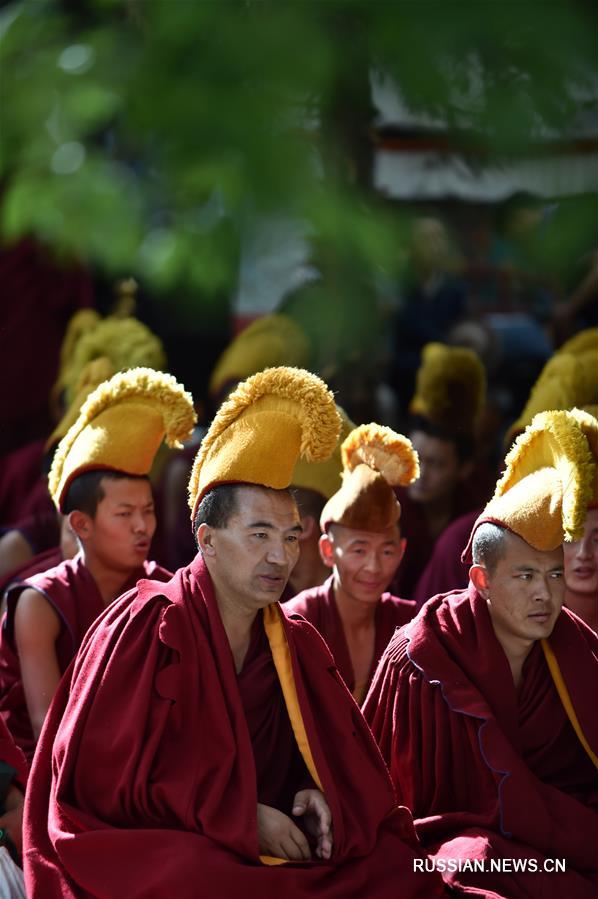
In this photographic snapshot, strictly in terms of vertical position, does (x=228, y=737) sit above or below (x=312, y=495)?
below

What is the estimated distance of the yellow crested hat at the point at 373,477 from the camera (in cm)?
502

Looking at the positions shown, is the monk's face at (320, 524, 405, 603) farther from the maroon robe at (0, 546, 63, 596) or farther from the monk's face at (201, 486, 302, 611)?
the maroon robe at (0, 546, 63, 596)

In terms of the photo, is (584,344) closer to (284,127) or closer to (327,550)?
(327,550)

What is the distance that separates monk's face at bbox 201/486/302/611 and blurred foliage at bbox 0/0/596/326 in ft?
2.56

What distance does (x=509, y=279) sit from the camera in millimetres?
8391

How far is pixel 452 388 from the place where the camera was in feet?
23.4

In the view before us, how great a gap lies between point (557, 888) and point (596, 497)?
1.44 meters

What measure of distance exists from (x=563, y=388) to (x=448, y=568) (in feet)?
2.71

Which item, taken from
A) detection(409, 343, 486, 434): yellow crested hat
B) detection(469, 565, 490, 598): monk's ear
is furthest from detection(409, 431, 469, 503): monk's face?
detection(469, 565, 490, 598): monk's ear

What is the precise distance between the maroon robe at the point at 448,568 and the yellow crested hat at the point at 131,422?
112 cm

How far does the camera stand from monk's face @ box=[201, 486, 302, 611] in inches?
164

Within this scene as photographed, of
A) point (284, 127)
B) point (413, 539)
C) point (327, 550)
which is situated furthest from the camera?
point (413, 539)

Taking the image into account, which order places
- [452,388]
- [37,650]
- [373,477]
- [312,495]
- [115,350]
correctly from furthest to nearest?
[115,350] < [452,388] < [312,495] < [373,477] < [37,650]

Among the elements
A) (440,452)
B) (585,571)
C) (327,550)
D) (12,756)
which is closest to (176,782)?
(12,756)
